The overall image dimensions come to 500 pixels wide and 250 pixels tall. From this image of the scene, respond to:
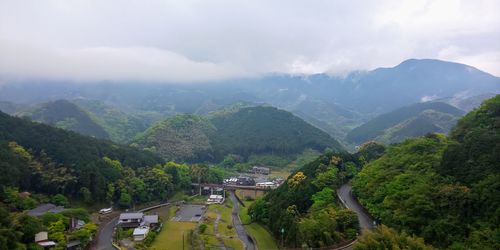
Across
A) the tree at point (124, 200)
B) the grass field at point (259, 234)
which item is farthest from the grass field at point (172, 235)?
the tree at point (124, 200)

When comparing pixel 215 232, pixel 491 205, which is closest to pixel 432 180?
pixel 491 205

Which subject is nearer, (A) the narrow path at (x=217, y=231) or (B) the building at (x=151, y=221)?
(A) the narrow path at (x=217, y=231)

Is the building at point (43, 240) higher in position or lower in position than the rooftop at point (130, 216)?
higher

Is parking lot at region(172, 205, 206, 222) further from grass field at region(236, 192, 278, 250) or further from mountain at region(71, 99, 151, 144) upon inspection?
mountain at region(71, 99, 151, 144)

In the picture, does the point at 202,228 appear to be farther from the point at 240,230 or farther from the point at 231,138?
the point at 231,138

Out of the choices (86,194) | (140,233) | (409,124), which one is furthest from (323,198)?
(409,124)

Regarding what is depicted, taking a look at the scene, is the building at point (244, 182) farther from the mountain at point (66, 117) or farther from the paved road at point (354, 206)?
the mountain at point (66, 117)

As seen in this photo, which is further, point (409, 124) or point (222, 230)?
point (409, 124)

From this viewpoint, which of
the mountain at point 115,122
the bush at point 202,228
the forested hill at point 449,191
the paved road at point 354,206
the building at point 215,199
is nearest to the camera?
the forested hill at point 449,191
